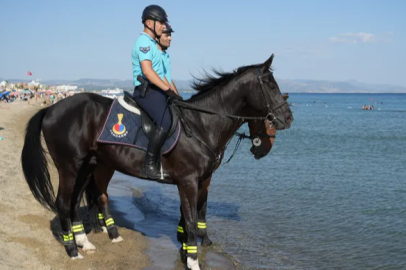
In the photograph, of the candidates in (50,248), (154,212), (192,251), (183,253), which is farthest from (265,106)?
(154,212)

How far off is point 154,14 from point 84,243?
13.2 ft

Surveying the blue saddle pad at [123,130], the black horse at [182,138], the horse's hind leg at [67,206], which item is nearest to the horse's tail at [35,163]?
the black horse at [182,138]

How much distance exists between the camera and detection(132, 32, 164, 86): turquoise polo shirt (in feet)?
20.6

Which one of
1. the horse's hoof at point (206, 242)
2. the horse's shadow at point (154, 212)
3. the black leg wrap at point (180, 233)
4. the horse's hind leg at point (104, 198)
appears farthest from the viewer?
the horse's shadow at point (154, 212)

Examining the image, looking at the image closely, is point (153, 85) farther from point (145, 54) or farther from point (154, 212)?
point (154, 212)

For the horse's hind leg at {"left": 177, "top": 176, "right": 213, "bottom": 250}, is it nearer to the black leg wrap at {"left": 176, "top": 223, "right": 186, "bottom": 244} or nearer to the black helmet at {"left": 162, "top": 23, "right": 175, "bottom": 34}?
the black leg wrap at {"left": 176, "top": 223, "right": 186, "bottom": 244}

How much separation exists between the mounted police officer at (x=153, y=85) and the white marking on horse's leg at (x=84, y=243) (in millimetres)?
1891

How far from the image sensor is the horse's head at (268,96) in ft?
21.0

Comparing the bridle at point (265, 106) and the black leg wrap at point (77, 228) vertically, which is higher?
the bridle at point (265, 106)

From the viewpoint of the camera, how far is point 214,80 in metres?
6.85

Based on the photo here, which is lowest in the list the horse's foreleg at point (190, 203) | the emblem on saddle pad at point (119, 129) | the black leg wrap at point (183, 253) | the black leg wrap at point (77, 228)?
the black leg wrap at point (183, 253)

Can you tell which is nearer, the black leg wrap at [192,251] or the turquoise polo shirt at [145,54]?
Answer: the turquoise polo shirt at [145,54]

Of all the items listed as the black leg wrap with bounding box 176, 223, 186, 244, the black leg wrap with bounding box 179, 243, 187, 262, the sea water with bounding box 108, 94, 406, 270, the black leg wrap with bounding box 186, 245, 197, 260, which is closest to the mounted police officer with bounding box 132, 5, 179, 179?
the black leg wrap with bounding box 186, 245, 197, 260

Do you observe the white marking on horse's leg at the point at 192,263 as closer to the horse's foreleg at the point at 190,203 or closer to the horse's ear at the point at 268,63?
the horse's foreleg at the point at 190,203
